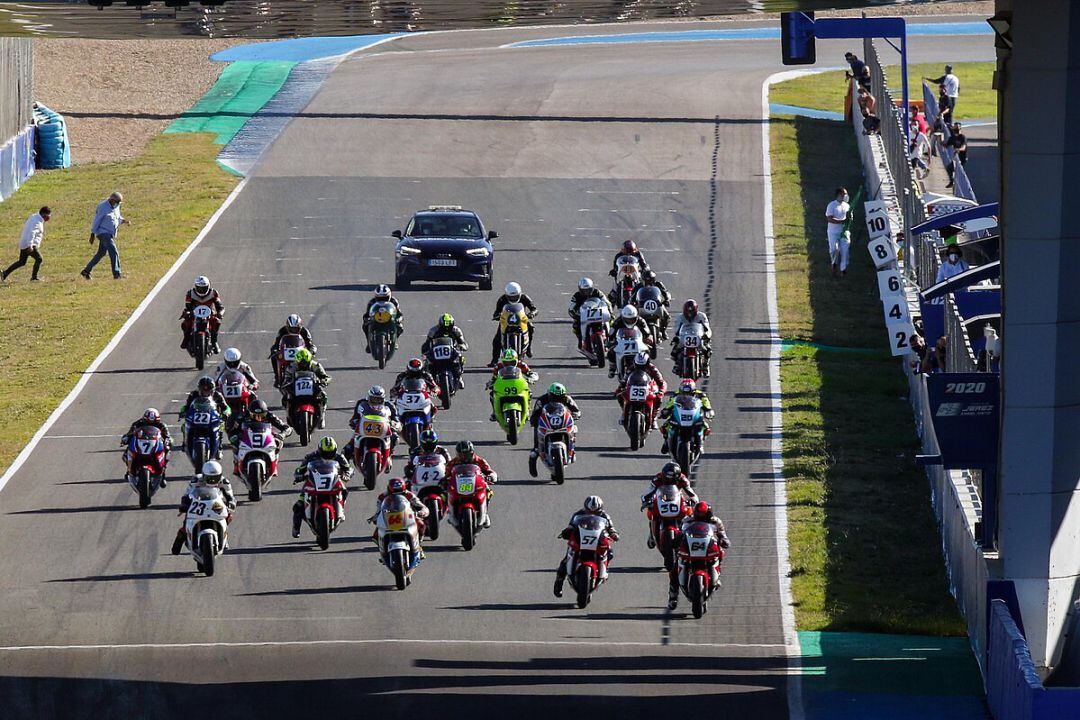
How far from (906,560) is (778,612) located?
2672 mm

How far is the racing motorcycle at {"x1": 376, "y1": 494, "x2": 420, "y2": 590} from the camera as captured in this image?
21141 millimetres

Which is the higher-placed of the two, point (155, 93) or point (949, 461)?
point (155, 93)

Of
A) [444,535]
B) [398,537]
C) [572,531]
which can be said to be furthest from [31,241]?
[572,531]

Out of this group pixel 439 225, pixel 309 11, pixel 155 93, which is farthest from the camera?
pixel 155 93

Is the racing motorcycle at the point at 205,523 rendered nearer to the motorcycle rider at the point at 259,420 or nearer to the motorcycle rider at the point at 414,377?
the motorcycle rider at the point at 259,420

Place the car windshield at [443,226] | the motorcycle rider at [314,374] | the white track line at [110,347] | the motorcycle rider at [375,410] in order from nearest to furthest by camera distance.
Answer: the motorcycle rider at [375,410], the motorcycle rider at [314,374], the white track line at [110,347], the car windshield at [443,226]

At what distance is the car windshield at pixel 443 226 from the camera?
37.2 meters

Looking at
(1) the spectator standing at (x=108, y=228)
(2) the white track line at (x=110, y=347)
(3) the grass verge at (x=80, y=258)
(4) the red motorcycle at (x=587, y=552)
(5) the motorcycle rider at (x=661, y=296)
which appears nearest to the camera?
(4) the red motorcycle at (x=587, y=552)

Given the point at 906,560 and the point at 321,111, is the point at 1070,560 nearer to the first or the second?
the point at 906,560

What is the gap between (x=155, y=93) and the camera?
59.6m

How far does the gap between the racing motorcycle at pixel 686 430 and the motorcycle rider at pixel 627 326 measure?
3.42 m

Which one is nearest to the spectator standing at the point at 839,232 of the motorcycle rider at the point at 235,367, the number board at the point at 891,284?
the number board at the point at 891,284

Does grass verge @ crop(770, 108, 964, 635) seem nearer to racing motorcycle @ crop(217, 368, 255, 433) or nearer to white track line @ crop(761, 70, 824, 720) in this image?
white track line @ crop(761, 70, 824, 720)

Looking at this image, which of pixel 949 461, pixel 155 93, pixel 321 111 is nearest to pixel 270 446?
pixel 949 461
